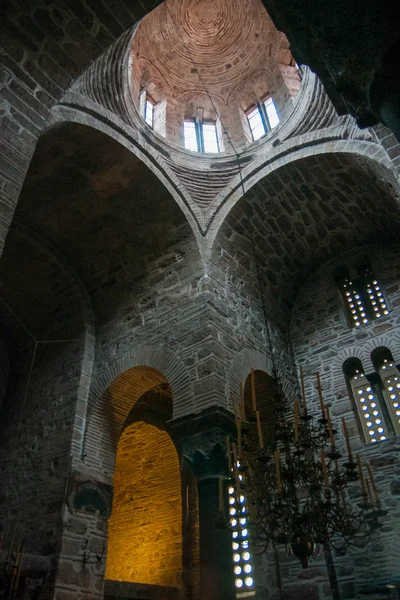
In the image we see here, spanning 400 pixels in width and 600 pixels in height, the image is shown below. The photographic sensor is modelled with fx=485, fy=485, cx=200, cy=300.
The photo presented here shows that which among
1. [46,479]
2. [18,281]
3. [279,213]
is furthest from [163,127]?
[46,479]

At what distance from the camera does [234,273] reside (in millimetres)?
8391

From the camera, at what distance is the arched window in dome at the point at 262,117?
10459 millimetres

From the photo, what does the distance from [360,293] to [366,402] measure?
83.3 inches

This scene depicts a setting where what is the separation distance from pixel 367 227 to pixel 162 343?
437 centimetres

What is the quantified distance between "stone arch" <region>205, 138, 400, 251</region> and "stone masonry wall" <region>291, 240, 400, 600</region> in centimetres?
236

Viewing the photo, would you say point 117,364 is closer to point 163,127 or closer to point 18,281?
point 18,281

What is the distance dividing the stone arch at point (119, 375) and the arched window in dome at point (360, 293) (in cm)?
359

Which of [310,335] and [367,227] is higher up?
[367,227]

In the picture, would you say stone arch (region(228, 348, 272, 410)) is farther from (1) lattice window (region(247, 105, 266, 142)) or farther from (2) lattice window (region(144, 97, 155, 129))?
(2) lattice window (region(144, 97, 155, 129))

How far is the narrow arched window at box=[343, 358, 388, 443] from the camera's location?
24.5ft

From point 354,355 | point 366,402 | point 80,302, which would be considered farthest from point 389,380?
point 80,302

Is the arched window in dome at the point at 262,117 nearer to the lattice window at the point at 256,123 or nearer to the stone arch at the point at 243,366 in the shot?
the lattice window at the point at 256,123

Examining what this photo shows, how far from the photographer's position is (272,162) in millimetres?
8367

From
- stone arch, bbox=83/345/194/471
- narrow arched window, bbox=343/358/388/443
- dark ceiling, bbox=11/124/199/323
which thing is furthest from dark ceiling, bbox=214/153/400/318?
stone arch, bbox=83/345/194/471
